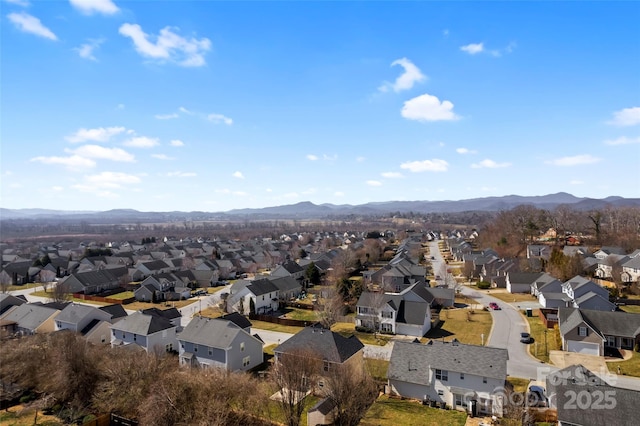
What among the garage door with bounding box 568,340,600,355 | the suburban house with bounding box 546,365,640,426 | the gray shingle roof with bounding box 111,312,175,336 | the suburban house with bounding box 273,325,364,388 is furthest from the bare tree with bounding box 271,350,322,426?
the garage door with bounding box 568,340,600,355

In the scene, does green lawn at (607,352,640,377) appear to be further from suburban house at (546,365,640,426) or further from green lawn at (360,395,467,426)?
green lawn at (360,395,467,426)

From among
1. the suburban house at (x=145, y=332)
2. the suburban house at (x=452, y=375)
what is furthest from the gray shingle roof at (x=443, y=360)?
the suburban house at (x=145, y=332)

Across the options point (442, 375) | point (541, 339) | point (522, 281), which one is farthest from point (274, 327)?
point (522, 281)

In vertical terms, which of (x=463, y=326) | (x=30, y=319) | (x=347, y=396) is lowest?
(x=463, y=326)

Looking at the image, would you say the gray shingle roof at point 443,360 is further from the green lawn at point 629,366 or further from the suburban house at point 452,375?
the green lawn at point 629,366

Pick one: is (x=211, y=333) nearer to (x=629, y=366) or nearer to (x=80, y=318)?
(x=80, y=318)

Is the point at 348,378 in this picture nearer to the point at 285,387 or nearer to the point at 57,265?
the point at 285,387

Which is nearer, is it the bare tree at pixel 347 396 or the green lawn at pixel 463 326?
the bare tree at pixel 347 396
